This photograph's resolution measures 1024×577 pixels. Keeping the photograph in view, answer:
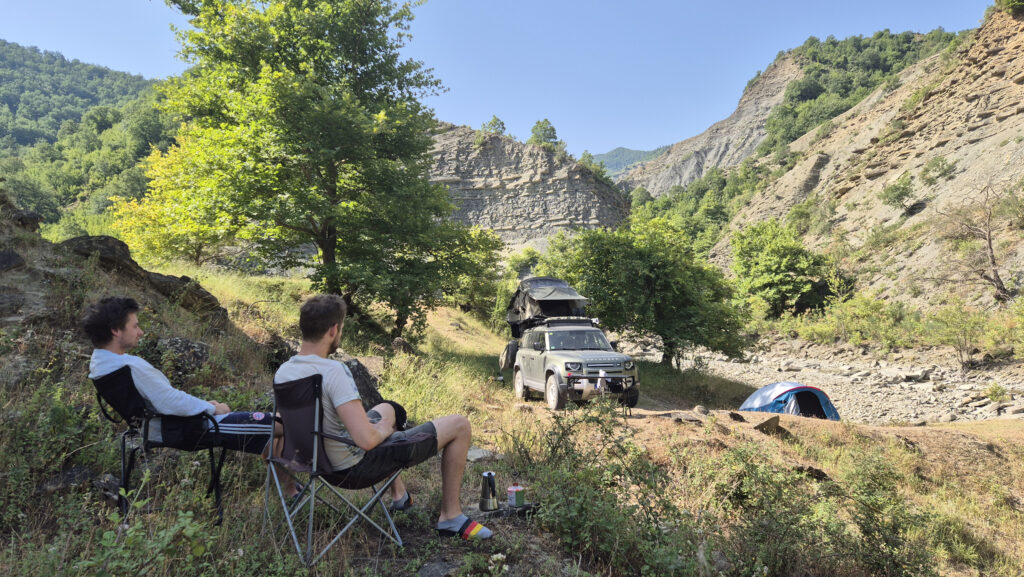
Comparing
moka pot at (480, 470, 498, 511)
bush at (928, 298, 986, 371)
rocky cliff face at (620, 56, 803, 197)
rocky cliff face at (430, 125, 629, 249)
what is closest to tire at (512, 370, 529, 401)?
moka pot at (480, 470, 498, 511)

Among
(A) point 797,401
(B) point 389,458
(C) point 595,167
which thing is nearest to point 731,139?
(C) point 595,167

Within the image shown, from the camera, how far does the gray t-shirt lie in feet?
8.75

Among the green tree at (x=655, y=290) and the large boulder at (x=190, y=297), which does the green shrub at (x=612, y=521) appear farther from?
the green tree at (x=655, y=290)

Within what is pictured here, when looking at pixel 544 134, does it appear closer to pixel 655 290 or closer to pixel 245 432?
pixel 655 290

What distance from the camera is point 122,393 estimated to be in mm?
2873

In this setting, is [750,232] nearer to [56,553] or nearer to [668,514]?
[668,514]

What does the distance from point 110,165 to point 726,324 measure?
6254cm

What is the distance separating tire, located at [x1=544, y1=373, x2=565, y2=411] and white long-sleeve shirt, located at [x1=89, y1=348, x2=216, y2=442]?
290 inches

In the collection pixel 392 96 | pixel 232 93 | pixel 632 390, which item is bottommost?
pixel 632 390

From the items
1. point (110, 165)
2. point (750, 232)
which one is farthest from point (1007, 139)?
point (110, 165)

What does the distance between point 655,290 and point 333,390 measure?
15.8 m

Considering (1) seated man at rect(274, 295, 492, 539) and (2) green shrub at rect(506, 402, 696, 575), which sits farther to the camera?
(2) green shrub at rect(506, 402, 696, 575)

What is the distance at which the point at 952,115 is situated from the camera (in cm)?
3547

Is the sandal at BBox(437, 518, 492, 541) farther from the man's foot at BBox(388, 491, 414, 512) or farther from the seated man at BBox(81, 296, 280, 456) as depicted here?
the seated man at BBox(81, 296, 280, 456)
